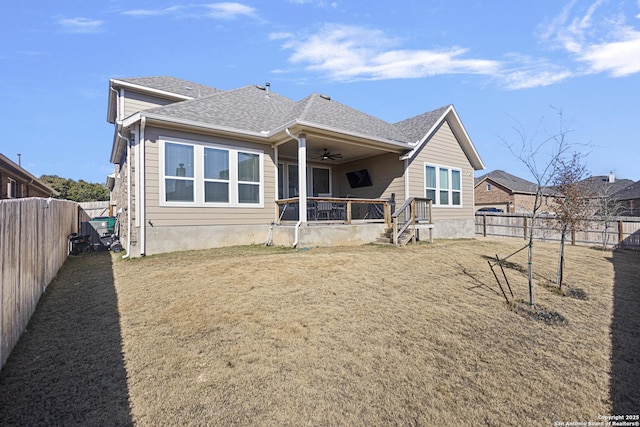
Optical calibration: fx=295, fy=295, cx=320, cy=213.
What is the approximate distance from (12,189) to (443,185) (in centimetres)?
2129

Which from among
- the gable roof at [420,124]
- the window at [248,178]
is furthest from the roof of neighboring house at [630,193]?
the window at [248,178]

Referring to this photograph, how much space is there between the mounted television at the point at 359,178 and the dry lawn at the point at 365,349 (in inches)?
287

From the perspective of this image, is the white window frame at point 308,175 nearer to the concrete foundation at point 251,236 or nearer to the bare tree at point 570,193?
the concrete foundation at point 251,236

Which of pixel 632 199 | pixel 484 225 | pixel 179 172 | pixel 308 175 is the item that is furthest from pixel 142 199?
pixel 632 199

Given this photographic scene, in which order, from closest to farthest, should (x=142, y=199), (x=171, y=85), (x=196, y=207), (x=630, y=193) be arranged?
(x=142, y=199)
(x=196, y=207)
(x=171, y=85)
(x=630, y=193)

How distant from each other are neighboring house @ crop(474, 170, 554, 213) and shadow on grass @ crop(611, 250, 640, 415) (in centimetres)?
2840

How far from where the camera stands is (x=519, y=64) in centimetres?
1162

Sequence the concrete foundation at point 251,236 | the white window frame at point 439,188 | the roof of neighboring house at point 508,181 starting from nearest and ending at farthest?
1. the concrete foundation at point 251,236
2. the white window frame at point 439,188
3. the roof of neighboring house at point 508,181

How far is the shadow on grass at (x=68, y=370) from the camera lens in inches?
84.4

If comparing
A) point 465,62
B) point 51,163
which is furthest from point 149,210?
point 51,163

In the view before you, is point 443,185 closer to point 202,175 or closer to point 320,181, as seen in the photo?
point 320,181

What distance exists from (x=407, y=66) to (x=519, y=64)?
426cm

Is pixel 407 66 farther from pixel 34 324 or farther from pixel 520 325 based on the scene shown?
pixel 34 324

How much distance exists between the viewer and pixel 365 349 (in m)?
3.12
